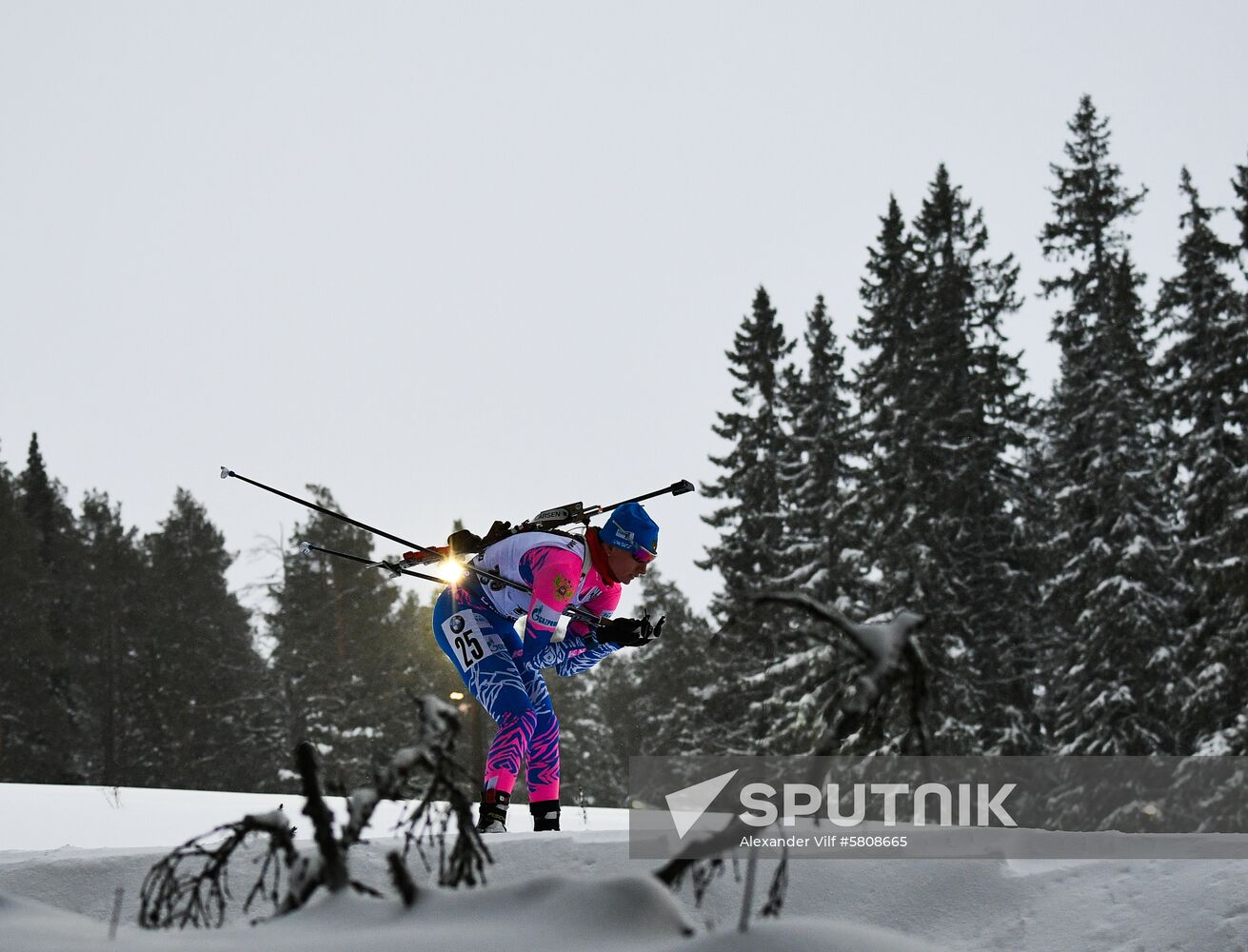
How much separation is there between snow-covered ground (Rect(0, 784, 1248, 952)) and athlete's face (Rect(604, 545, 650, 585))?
174 cm

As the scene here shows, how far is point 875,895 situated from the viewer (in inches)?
161

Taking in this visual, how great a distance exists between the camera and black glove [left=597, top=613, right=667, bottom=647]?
6652 mm

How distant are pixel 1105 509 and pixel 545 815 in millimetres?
20150

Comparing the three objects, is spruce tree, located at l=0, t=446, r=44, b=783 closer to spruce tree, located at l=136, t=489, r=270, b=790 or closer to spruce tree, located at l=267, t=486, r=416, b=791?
spruce tree, located at l=136, t=489, r=270, b=790

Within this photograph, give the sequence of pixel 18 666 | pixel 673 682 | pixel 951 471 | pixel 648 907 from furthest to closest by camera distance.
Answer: pixel 673 682, pixel 18 666, pixel 951 471, pixel 648 907

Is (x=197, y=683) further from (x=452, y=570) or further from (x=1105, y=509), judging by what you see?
(x=452, y=570)

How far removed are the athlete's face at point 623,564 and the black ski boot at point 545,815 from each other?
118cm

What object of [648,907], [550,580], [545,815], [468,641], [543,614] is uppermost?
[550,580]

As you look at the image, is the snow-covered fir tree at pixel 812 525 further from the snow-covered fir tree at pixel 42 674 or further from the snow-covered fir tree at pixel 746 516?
the snow-covered fir tree at pixel 42 674

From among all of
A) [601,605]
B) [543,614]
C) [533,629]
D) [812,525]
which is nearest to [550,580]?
[543,614]

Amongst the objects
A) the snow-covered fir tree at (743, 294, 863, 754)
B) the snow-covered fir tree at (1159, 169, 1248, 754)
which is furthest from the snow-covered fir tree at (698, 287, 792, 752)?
the snow-covered fir tree at (1159, 169, 1248, 754)

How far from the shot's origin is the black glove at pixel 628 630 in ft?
21.8

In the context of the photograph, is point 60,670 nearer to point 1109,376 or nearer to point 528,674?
point 1109,376

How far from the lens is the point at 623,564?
666 cm
